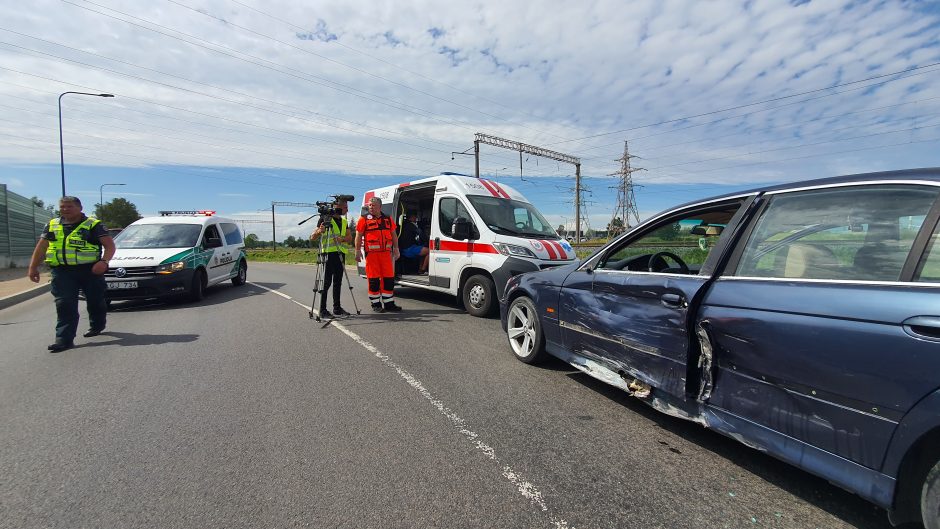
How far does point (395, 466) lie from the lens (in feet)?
9.05

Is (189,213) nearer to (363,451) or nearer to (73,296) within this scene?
(73,296)

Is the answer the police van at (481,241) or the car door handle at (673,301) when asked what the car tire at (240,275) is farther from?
the car door handle at (673,301)

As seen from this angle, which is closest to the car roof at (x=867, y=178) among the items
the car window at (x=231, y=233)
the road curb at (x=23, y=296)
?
the car window at (x=231, y=233)

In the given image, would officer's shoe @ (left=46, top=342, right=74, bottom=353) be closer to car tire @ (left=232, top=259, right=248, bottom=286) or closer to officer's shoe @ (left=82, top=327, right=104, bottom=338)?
officer's shoe @ (left=82, top=327, right=104, bottom=338)

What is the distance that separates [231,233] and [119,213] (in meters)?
54.0

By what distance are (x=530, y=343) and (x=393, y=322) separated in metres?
2.96

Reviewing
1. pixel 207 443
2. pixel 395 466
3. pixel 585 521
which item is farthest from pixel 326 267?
pixel 585 521

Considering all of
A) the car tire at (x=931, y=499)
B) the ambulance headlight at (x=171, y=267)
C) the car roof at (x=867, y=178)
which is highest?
the car roof at (x=867, y=178)

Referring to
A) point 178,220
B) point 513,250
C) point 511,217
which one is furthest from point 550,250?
point 178,220

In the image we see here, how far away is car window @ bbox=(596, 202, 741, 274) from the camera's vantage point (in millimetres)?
3332

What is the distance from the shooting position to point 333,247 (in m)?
7.50

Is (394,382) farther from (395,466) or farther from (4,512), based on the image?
(4,512)

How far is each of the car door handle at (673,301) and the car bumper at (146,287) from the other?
888cm

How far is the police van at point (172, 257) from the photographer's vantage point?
8.35m
